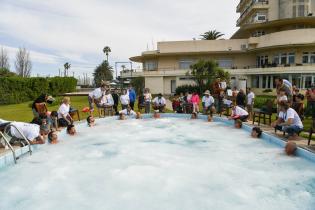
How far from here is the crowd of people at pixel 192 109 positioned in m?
8.97

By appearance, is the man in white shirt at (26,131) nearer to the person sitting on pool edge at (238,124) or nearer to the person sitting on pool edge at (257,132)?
the person sitting on pool edge at (257,132)

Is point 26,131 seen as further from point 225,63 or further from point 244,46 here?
point 225,63

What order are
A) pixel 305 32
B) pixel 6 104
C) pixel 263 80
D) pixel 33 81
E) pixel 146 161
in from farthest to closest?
pixel 263 80
pixel 305 32
pixel 33 81
pixel 6 104
pixel 146 161

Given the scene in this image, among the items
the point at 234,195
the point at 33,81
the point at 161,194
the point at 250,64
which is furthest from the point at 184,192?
the point at 250,64

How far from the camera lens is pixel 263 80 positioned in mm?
37094

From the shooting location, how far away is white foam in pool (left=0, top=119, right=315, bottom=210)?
6.11 meters

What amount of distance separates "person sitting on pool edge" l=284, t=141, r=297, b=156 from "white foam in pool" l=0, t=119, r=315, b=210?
17cm

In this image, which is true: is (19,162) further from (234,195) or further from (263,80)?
(263,80)

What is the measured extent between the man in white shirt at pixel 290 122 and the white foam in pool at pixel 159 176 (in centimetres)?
71

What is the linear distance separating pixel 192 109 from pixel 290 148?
8513mm

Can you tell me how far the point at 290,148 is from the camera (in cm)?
823

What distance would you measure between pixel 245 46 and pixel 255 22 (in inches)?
178

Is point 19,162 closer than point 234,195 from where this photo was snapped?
No

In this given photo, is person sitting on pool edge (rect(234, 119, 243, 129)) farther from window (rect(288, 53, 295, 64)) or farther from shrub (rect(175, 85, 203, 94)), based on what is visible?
window (rect(288, 53, 295, 64))
